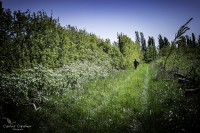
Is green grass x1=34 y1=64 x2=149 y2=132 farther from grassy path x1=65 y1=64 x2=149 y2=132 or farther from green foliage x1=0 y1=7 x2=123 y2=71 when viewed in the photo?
green foliage x1=0 y1=7 x2=123 y2=71

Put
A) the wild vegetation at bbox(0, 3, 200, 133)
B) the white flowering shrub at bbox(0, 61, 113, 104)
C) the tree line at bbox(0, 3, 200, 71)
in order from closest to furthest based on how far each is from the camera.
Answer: the wild vegetation at bbox(0, 3, 200, 133), the white flowering shrub at bbox(0, 61, 113, 104), the tree line at bbox(0, 3, 200, 71)

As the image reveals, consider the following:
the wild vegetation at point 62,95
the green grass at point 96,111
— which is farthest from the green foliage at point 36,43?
the green grass at point 96,111

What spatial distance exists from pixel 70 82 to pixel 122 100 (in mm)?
4765

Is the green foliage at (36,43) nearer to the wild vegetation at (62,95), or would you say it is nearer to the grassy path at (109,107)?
the wild vegetation at (62,95)

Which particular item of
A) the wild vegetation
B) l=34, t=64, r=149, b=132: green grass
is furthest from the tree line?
l=34, t=64, r=149, b=132: green grass

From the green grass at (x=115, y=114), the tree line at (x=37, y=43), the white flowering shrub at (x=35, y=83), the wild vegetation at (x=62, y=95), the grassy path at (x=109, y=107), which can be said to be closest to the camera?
the green grass at (x=115, y=114)

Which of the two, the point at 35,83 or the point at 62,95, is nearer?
the point at 35,83

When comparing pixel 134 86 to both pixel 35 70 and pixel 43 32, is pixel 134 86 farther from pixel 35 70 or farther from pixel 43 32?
pixel 43 32

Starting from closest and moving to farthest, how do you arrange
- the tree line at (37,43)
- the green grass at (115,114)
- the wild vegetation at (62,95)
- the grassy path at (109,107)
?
1. the green grass at (115,114)
2. the wild vegetation at (62,95)
3. the grassy path at (109,107)
4. the tree line at (37,43)

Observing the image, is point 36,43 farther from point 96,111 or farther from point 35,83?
point 96,111

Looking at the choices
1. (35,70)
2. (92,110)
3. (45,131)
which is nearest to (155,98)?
(92,110)

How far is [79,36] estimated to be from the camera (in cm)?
2091

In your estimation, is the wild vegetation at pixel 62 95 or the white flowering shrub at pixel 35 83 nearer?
the wild vegetation at pixel 62 95

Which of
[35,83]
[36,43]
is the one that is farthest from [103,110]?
[36,43]
